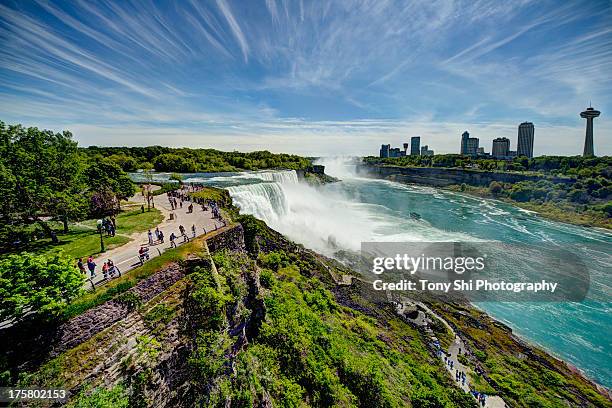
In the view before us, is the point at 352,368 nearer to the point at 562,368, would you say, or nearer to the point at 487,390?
the point at 487,390

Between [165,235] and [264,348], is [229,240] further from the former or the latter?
[264,348]

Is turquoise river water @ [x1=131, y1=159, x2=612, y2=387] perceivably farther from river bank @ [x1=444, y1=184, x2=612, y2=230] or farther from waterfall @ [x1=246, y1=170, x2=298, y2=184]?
river bank @ [x1=444, y1=184, x2=612, y2=230]

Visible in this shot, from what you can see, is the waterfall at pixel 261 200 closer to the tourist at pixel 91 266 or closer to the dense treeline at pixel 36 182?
the dense treeline at pixel 36 182

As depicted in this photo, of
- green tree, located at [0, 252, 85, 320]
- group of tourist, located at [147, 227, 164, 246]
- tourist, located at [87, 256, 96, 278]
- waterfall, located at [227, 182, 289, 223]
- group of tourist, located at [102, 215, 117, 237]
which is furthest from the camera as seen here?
waterfall, located at [227, 182, 289, 223]

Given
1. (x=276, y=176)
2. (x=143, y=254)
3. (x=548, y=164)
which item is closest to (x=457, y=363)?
(x=143, y=254)

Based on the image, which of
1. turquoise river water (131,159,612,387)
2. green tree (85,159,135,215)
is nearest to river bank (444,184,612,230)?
turquoise river water (131,159,612,387)
